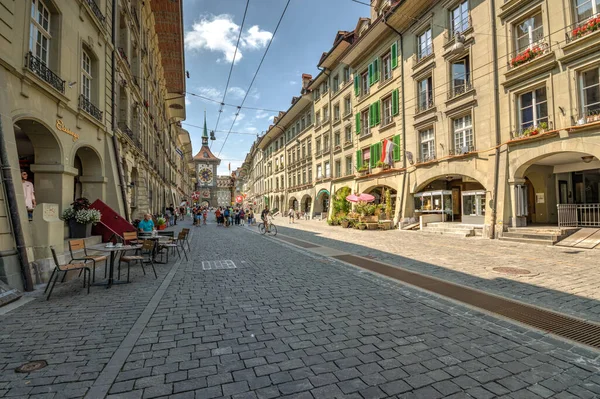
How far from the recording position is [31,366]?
303cm

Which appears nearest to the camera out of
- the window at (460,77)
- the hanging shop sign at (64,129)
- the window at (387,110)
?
the hanging shop sign at (64,129)

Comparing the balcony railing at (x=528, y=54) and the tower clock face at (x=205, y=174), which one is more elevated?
the tower clock face at (x=205, y=174)

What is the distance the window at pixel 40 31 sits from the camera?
7.62m

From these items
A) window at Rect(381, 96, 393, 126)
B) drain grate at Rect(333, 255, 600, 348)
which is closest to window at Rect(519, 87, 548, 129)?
window at Rect(381, 96, 393, 126)

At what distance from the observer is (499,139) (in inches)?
583

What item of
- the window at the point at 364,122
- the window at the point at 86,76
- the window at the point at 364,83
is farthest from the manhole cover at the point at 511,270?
the window at the point at 364,83

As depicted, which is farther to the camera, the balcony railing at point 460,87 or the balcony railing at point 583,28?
the balcony railing at point 460,87

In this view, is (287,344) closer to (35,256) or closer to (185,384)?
(185,384)

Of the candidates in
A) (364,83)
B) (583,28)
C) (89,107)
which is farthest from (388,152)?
(89,107)

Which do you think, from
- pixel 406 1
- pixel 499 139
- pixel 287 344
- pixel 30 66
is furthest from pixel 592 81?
pixel 30 66

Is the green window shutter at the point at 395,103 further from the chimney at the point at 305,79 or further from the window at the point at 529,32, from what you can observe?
the chimney at the point at 305,79

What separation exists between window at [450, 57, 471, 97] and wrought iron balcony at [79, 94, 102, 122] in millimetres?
17654

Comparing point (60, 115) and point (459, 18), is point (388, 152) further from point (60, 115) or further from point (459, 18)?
point (60, 115)

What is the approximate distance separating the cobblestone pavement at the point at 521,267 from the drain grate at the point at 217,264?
4521 mm
